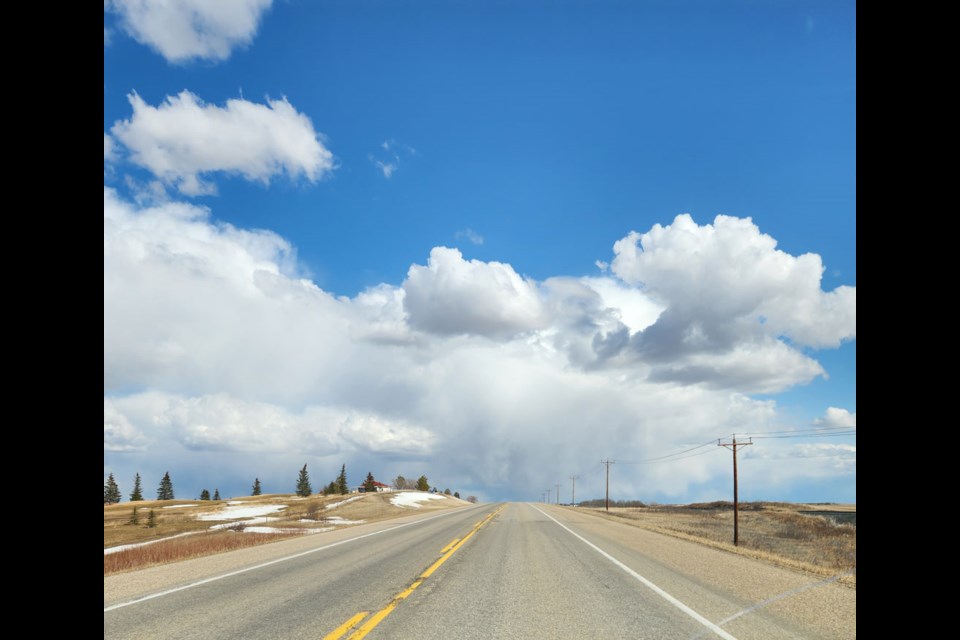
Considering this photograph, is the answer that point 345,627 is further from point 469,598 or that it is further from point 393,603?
point 469,598

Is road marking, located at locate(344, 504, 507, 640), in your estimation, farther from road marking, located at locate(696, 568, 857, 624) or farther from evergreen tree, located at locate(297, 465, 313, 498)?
evergreen tree, located at locate(297, 465, 313, 498)

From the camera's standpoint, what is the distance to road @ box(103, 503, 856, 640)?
7.79 m

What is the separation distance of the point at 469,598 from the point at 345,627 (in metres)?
2.75

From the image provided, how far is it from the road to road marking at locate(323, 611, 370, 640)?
26 millimetres

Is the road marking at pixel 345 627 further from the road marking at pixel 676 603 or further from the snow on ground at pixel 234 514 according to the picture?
the snow on ground at pixel 234 514

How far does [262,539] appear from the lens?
25344mm

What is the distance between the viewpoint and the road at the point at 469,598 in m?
7.79

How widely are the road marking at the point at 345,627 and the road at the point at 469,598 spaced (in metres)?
0.03

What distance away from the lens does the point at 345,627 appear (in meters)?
7.69

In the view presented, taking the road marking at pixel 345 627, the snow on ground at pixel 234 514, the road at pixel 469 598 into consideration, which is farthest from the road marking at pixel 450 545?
the snow on ground at pixel 234 514

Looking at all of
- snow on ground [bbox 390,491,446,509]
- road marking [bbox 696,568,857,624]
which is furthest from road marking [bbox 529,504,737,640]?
snow on ground [bbox 390,491,446,509]
